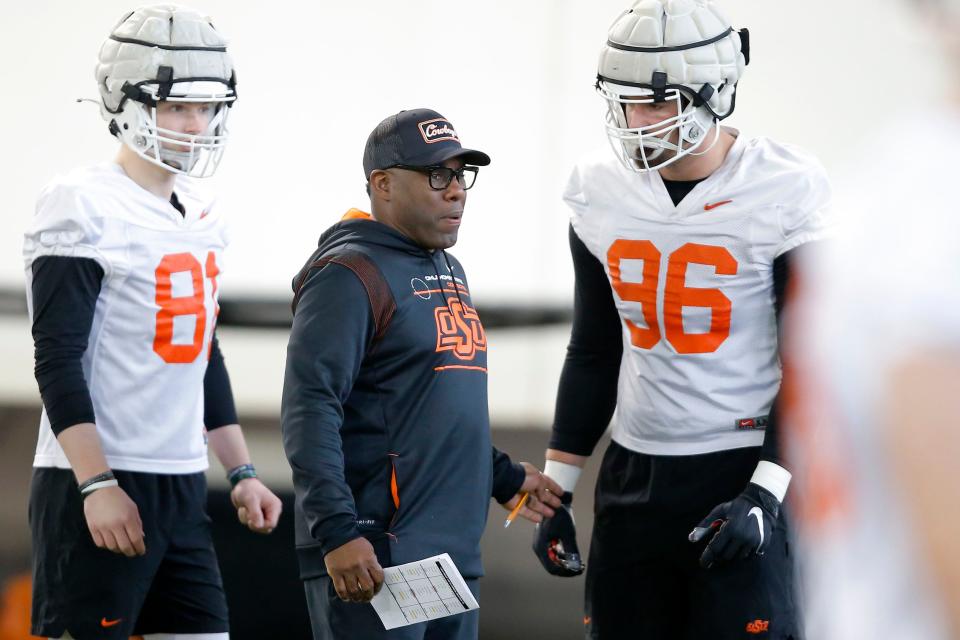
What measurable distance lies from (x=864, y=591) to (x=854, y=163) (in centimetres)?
22

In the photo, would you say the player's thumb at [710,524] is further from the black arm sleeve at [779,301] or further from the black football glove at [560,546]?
the black football glove at [560,546]

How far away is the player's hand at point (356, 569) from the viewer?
5.42ft

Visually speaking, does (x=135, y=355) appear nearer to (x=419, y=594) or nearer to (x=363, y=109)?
(x=419, y=594)

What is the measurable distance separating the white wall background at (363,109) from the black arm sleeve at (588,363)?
1.94 m

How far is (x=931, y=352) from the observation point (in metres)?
0.55

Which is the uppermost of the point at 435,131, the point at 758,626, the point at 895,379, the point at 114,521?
the point at 895,379

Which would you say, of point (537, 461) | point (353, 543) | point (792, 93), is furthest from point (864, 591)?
point (792, 93)

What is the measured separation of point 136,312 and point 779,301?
1009mm

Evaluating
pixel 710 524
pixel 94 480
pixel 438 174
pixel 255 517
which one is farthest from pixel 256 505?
pixel 710 524

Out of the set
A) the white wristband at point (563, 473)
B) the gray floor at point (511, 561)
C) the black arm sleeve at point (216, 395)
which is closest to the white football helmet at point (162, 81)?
the black arm sleeve at point (216, 395)

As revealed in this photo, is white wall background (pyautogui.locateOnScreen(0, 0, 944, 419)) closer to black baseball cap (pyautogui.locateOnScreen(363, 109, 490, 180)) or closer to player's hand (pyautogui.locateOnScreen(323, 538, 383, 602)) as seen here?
black baseball cap (pyautogui.locateOnScreen(363, 109, 490, 180))

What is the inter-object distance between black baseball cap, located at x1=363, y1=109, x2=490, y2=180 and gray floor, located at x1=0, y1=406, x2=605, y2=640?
5.18ft

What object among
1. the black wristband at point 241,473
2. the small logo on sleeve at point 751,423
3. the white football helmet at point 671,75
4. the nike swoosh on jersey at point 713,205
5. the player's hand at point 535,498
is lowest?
the black wristband at point 241,473

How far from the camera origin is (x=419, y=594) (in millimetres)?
1722
